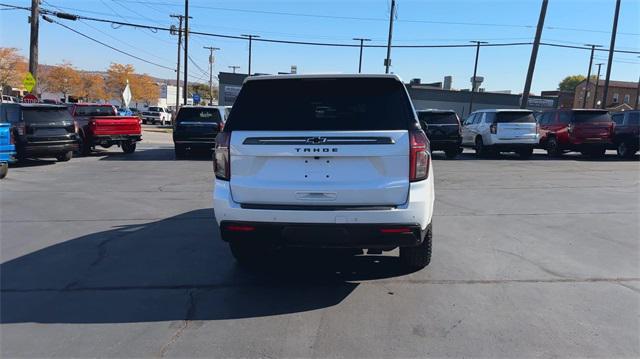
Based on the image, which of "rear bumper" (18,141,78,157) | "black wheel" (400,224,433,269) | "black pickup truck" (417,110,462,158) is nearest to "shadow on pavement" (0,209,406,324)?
"black wheel" (400,224,433,269)

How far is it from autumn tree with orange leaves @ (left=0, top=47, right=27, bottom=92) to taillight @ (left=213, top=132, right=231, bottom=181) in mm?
78507

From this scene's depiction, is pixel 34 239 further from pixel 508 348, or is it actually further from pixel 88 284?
pixel 508 348

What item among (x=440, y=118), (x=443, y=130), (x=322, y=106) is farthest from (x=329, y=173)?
(x=440, y=118)

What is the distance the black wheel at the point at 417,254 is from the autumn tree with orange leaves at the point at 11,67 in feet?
259

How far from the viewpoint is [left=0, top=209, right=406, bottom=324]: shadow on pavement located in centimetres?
452

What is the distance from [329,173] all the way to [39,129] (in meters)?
14.2

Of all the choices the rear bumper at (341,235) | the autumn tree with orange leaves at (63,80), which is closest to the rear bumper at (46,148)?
the rear bumper at (341,235)

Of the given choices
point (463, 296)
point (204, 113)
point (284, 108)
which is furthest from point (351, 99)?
point (204, 113)

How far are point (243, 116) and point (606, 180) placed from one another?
11.4m

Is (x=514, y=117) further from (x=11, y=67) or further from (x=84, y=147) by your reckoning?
(x=11, y=67)

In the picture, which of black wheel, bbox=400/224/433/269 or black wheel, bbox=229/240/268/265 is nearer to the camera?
black wheel, bbox=400/224/433/269

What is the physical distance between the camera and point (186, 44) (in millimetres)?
38688

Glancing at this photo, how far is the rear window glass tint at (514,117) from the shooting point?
19219mm

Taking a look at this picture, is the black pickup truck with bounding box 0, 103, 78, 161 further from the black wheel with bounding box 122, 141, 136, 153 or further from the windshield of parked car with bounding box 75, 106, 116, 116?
the windshield of parked car with bounding box 75, 106, 116, 116
